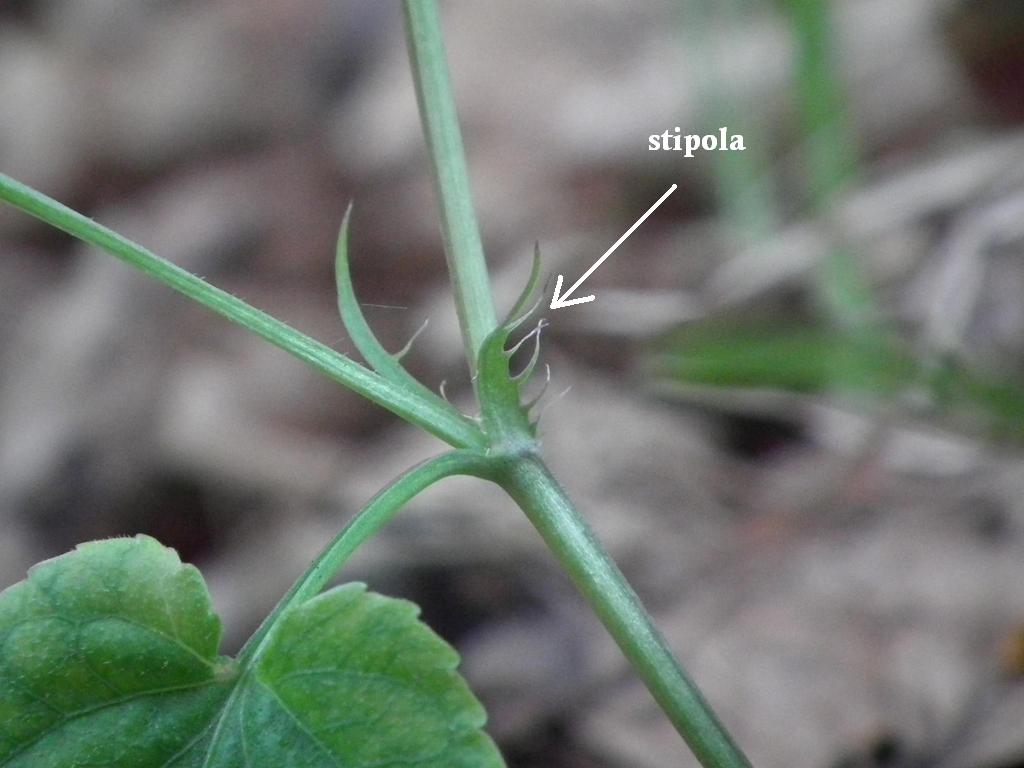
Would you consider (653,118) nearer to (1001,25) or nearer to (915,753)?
A: (1001,25)

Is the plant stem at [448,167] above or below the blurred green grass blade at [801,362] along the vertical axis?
above

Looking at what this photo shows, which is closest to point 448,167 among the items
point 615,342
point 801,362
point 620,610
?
point 620,610

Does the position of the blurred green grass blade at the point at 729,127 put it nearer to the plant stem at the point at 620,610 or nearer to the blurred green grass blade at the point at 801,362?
the blurred green grass blade at the point at 801,362

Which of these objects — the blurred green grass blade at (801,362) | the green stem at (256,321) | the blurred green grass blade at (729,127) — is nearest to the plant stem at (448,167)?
the green stem at (256,321)

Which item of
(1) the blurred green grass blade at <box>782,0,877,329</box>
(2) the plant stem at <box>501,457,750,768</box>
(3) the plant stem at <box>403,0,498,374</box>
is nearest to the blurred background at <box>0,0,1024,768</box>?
(1) the blurred green grass blade at <box>782,0,877,329</box>

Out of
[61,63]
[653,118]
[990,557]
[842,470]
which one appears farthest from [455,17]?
[990,557]

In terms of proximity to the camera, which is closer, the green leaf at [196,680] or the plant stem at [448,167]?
the green leaf at [196,680]
